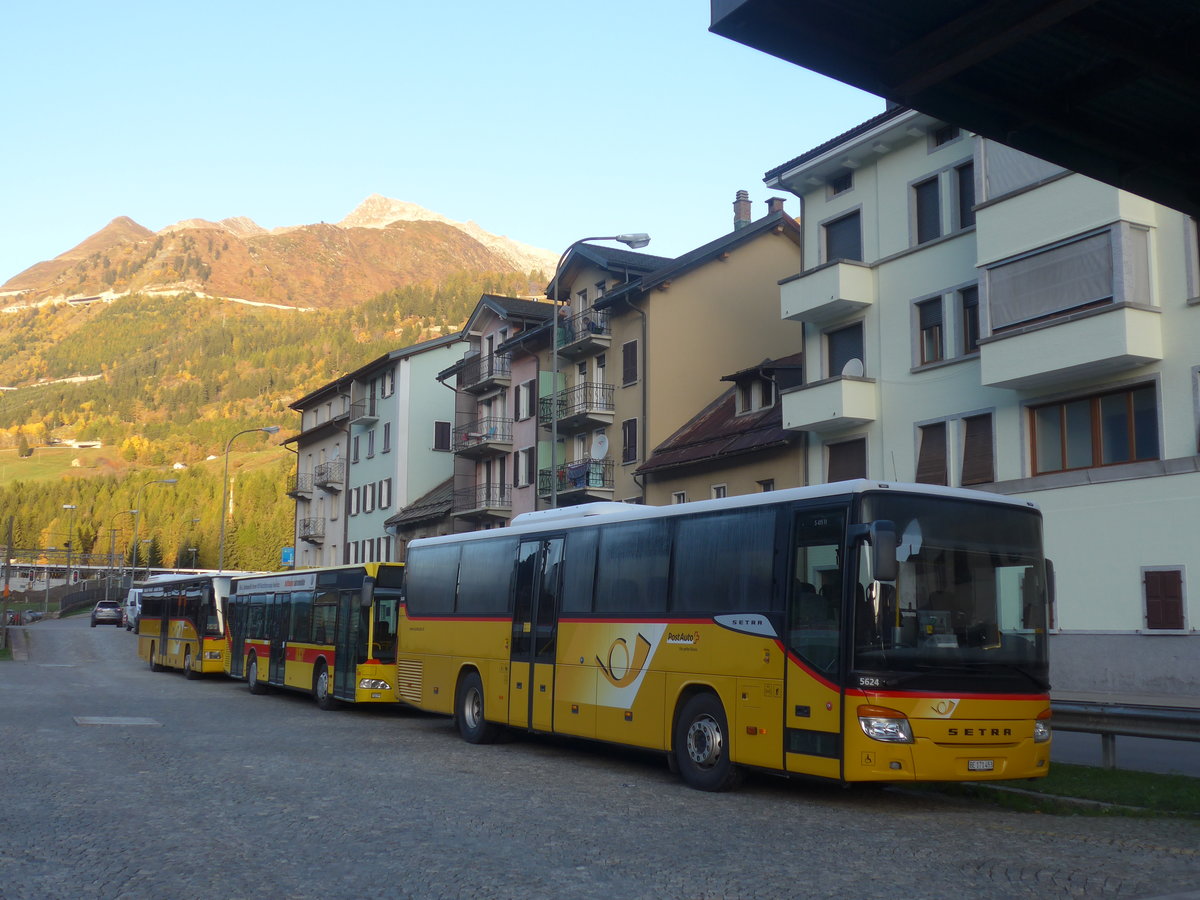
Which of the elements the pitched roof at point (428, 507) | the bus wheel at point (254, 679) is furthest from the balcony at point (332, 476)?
the bus wheel at point (254, 679)

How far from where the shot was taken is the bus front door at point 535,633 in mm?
16922

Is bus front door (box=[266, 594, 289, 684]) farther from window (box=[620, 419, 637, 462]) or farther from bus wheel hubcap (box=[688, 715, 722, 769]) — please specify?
bus wheel hubcap (box=[688, 715, 722, 769])

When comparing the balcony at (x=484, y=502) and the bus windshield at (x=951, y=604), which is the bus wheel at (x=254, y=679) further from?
the bus windshield at (x=951, y=604)

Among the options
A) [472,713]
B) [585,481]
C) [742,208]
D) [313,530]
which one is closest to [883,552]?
[472,713]

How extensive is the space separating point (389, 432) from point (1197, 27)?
5809cm

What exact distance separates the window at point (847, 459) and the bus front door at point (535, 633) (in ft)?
49.5

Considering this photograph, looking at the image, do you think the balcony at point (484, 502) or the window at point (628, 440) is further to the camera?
the balcony at point (484, 502)

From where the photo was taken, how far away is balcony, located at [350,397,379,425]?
6619 cm

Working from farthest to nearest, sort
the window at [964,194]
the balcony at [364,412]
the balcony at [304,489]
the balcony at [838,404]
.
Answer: the balcony at [304,489] → the balcony at [364,412] → the balcony at [838,404] → the window at [964,194]

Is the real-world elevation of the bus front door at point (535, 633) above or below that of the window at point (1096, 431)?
below

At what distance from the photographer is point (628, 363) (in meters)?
43.2

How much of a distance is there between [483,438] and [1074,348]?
31.4m

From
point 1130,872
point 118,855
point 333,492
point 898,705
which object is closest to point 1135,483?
point 898,705

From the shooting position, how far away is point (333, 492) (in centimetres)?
7206
